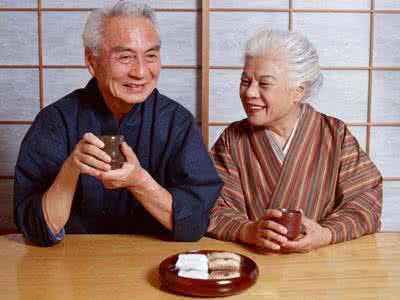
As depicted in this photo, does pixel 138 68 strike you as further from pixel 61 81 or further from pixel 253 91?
pixel 61 81

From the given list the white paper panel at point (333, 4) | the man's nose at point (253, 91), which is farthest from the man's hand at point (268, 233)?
the white paper panel at point (333, 4)

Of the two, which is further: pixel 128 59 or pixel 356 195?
pixel 356 195

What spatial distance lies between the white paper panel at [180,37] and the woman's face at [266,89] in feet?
5.51

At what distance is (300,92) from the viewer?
2055 millimetres

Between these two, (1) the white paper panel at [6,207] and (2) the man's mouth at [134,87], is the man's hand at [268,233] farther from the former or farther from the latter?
(1) the white paper panel at [6,207]

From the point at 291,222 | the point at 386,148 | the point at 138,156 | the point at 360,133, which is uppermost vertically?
the point at 138,156

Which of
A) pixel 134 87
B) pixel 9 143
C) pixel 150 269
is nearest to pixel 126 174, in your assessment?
pixel 150 269

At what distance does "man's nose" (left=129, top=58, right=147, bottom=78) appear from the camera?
67.0 inches

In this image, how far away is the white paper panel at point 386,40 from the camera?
371 centimetres

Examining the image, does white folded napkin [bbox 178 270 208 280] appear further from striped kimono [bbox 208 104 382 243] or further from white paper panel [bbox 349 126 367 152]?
white paper panel [bbox 349 126 367 152]

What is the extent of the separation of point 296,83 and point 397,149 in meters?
2.11

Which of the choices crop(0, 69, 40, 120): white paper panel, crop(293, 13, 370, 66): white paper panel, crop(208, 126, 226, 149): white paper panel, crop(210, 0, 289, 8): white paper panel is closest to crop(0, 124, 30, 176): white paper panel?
crop(0, 69, 40, 120): white paper panel

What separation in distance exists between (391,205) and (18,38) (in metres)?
2.80

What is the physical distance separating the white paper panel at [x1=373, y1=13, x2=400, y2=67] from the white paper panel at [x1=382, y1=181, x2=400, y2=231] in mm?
841
